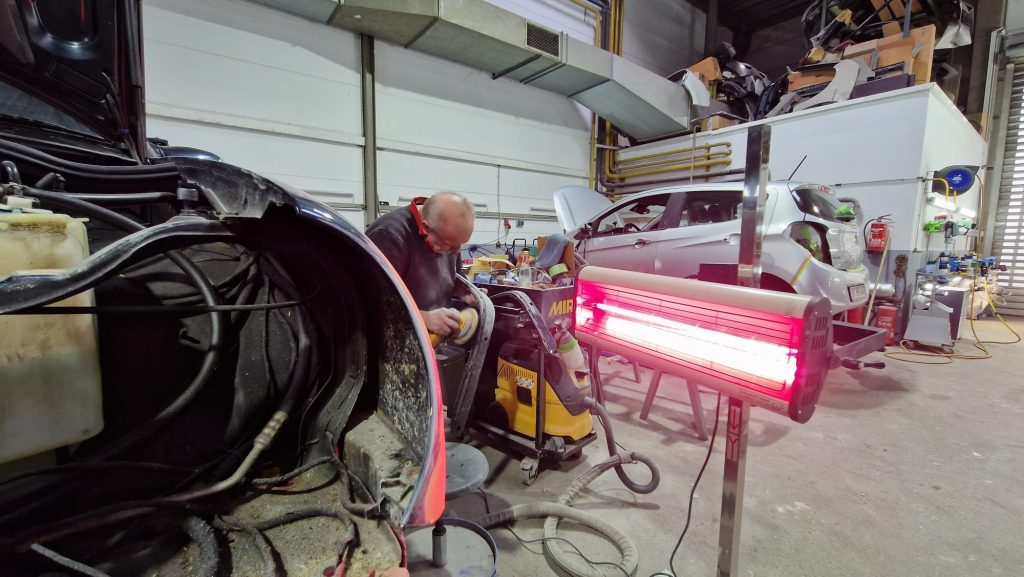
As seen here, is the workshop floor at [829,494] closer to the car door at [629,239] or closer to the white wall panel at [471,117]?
the car door at [629,239]

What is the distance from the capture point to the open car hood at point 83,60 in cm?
119

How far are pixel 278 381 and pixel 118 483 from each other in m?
0.38

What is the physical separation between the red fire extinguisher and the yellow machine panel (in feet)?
14.7

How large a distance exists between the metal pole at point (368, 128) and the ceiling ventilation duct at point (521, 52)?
0.82 ft

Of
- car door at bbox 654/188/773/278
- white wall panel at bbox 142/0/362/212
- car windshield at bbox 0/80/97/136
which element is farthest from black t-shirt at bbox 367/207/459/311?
white wall panel at bbox 142/0/362/212

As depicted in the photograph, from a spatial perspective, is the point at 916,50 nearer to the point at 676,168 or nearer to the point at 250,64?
the point at 676,168

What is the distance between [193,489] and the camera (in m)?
1.00

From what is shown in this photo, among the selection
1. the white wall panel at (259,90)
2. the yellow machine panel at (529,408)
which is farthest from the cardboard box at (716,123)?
the yellow machine panel at (529,408)

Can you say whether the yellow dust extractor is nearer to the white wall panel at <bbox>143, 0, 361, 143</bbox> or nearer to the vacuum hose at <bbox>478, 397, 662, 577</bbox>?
the vacuum hose at <bbox>478, 397, 662, 577</bbox>

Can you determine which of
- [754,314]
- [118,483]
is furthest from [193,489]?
[754,314]

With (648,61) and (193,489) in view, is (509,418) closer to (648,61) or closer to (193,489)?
(193,489)

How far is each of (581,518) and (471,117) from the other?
584 cm

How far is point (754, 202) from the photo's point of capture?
36.0 inches

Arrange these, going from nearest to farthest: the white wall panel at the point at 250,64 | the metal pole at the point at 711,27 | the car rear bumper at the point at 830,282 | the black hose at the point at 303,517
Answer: the black hose at the point at 303,517 → the car rear bumper at the point at 830,282 → the white wall panel at the point at 250,64 → the metal pole at the point at 711,27
